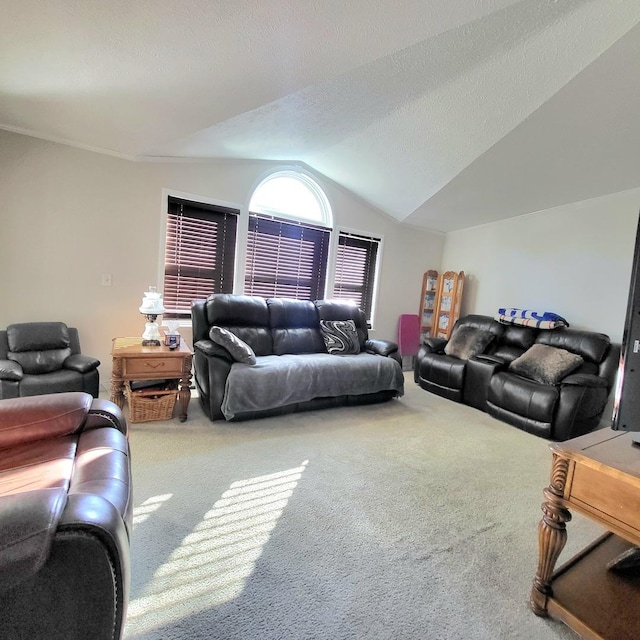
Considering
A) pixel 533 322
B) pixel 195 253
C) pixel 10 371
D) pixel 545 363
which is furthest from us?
pixel 533 322

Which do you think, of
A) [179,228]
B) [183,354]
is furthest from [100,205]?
[183,354]

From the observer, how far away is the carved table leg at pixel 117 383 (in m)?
2.71

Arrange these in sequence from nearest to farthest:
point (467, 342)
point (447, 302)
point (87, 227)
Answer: point (87, 227) → point (467, 342) → point (447, 302)

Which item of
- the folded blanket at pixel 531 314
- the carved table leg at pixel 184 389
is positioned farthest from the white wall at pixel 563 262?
the carved table leg at pixel 184 389

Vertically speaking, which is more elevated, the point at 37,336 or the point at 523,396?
the point at 37,336

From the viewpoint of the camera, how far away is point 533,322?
4070 millimetres

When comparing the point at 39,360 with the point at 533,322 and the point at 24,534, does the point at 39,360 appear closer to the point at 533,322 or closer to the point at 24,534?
the point at 24,534

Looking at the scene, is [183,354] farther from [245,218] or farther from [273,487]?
[245,218]

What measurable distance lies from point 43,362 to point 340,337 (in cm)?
267

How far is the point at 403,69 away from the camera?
7.55ft

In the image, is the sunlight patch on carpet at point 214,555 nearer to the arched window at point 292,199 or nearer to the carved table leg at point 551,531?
the carved table leg at point 551,531

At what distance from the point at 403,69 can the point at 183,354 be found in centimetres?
256

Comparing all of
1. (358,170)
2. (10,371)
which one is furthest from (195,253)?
(358,170)

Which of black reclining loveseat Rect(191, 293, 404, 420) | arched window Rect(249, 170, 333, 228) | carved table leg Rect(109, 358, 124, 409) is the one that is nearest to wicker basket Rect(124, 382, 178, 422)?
carved table leg Rect(109, 358, 124, 409)
